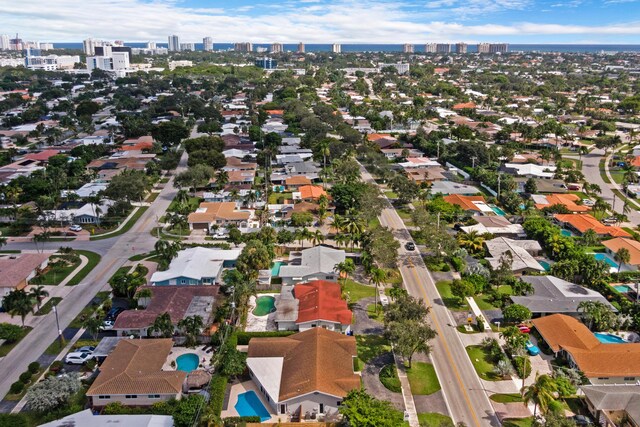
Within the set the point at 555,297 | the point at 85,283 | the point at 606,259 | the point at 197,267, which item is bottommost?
the point at 85,283

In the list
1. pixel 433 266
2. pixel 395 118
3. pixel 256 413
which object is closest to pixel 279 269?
pixel 433 266

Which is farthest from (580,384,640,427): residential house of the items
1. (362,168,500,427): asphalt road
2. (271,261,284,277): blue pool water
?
(271,261,284,277): blue pool water

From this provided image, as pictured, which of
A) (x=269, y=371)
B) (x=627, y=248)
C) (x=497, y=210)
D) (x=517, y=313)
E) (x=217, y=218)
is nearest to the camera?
(x=269, y=371)

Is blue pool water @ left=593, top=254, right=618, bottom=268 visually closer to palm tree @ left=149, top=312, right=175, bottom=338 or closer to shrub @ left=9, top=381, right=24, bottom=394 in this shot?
palm tree @ left=149, top=312, right=175, bottom=338

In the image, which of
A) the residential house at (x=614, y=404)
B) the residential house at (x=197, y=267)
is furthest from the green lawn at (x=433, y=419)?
the residential house at (x=197, y=267)

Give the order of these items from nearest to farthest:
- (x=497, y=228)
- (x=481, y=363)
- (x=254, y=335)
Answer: (x=481, y=363)
(x=254, y=335)
(x=497, y=228)

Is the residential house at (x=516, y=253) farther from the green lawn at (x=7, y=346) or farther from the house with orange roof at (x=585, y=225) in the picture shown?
the green lawn at (x=7, y=346)

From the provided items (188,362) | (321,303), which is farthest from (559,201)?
(188,362)

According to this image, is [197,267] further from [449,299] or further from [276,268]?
[449,299]
